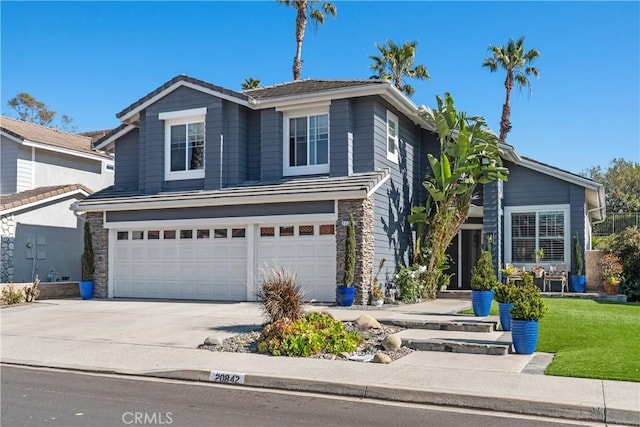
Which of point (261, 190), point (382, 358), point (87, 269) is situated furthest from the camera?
point (87, 269)

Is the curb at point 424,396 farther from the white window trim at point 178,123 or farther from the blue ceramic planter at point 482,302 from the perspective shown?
the white window trim at point 178,123

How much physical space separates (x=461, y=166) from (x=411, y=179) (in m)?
2.61

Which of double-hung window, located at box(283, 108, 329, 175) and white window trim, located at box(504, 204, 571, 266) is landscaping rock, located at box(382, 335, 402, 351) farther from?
white window trim, located at box(504, 204, 571, 266)

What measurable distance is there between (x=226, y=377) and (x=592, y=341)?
21.6ft

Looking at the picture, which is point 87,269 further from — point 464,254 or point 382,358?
point 382,358

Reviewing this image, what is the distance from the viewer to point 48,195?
24.5 meters

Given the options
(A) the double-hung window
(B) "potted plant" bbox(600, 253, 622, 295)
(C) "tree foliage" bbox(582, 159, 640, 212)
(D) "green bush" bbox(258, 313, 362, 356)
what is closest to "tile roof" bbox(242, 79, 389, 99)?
(A) the double-hung window

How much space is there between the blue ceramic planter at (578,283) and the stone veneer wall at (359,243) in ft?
25.7

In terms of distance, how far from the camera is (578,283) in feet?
70.5

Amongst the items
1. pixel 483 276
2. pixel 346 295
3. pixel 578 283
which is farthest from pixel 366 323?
pixel 578 283

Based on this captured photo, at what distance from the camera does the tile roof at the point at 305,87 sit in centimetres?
1956

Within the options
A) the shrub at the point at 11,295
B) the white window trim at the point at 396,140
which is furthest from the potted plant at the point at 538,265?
the shrub at the point at 11,295

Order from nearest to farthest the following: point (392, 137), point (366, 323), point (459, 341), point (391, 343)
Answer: point (391, 343) → point (459, 341) → point (366, 323) → point (392, 137)

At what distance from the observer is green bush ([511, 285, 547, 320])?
425 inches
